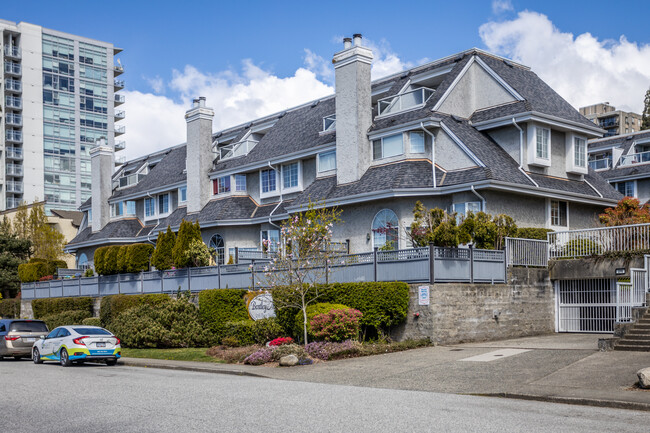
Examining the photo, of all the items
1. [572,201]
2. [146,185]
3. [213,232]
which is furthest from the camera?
[146,185]

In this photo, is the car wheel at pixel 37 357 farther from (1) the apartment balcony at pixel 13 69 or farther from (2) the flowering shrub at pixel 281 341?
(1) the apartment balcony at pixel 13 69

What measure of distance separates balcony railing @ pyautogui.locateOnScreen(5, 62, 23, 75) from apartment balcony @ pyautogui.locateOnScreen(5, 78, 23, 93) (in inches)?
42.3

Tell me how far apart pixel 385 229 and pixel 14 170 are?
77.0 m

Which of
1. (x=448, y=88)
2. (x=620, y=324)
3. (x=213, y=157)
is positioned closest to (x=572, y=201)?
(x=448, y=88)

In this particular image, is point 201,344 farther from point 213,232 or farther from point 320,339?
point 213,232

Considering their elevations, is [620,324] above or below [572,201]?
below

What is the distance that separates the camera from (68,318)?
3481 centimetres

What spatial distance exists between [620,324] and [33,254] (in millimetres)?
52307

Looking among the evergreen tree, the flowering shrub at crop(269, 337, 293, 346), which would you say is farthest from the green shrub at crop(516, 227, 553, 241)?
the evergreen tree

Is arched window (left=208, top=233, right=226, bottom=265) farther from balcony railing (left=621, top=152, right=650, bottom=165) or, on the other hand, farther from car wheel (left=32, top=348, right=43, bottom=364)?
balcony railing (left=621, top=152, right=650, bottom=165)

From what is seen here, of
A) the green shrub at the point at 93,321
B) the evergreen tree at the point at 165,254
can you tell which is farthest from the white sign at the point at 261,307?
the green shrub at the point at 93,321

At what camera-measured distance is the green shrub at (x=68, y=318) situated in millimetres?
34625

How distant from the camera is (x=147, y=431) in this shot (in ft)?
32.2

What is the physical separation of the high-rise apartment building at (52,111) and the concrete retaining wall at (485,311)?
7365 cm
